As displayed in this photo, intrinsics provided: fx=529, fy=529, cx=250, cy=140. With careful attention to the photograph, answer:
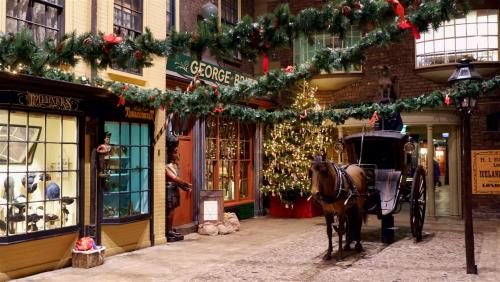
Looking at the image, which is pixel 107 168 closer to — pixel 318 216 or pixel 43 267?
pixel 43 267

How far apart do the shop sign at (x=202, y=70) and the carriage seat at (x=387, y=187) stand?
416cm

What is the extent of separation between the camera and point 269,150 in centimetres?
1579

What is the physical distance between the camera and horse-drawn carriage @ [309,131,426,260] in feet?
29.8

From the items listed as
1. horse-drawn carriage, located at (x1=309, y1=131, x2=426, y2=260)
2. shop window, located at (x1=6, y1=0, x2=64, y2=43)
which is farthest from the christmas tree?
shop window, located at (x1=6, y1=0, x2=64, y2=43)

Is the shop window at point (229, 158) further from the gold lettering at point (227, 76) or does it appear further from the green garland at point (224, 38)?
the green garland at point (224, 38)

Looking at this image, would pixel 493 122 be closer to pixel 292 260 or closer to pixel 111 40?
pixel 292 260

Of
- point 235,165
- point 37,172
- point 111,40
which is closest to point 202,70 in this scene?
point 235,165

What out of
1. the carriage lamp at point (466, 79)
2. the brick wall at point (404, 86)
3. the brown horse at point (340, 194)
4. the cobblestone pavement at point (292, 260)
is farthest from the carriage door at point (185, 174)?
the carriage lamp at point (466, 79)

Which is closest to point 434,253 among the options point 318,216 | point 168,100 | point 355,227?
point 355,227

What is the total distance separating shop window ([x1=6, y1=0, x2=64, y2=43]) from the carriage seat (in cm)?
682

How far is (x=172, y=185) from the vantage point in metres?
11.6

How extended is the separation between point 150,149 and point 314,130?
615cm

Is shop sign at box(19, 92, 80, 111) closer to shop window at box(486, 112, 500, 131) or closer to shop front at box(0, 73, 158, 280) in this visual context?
shop front at box(0, 73, 158, 280)

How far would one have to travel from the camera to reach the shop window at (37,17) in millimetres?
8297
